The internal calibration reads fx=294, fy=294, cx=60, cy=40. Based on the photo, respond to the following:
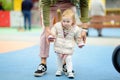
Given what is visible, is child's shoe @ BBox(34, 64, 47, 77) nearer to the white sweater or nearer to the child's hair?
the white sweater

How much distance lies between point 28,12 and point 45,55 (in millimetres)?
10275

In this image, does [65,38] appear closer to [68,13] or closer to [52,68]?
[68,13]

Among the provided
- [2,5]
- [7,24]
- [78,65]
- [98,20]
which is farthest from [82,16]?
[2,5]

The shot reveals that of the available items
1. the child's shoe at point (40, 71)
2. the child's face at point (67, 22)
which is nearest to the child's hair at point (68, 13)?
the child's face at point (67, 22)

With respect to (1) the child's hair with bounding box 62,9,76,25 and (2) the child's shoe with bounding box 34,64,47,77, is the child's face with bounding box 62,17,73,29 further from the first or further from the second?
(2) the child's shoe with bounding box 34,64,47,77

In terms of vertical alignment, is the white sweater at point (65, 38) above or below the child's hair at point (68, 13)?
below

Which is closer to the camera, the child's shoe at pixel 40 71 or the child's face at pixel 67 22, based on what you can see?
the child's face at pixel 67 22

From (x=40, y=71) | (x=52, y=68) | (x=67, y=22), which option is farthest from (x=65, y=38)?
(x=52, y=68)

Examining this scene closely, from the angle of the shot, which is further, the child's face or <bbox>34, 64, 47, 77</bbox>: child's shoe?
<bbox>34, 64, 47, 77</bbox>: child's shoe

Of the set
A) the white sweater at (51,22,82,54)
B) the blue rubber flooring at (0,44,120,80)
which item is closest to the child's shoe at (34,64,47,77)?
the blue rubber flooring at (0,44,120,80)

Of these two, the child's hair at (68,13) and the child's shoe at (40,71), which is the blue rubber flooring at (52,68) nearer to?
the child's shoe at (40,71)

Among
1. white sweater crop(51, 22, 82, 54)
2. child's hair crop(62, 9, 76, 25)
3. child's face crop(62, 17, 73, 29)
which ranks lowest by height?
white sweater crop(51, 22, 82, 54)

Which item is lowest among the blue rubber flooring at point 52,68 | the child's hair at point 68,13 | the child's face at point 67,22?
the blue rubber flooring at point 52,68

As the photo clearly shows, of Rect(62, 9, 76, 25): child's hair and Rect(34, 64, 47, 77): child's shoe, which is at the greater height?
Rect(62, 9, 76, 25): child's hair
